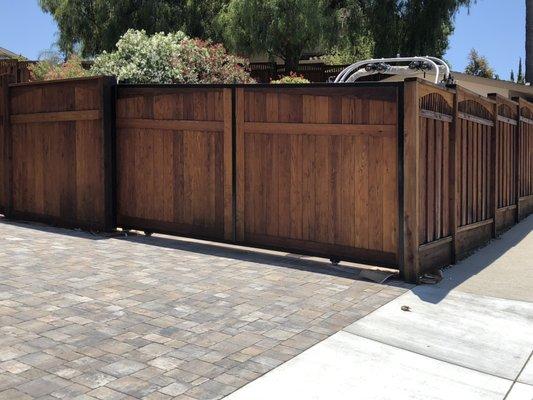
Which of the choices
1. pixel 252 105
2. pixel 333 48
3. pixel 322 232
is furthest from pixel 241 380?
pixel 333 48

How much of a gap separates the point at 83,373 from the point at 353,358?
1.87 meters

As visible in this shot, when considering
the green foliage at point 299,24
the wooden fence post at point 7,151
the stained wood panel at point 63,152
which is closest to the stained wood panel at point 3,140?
the wooden fence post at point 7,151

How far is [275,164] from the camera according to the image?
319 inches

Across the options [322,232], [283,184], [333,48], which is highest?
[333,48]

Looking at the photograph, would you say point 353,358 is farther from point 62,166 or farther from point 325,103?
point 62,166

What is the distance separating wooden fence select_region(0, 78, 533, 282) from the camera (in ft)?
23.6

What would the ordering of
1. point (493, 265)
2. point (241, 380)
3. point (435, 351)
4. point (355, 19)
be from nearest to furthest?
point (241, 380) → point (435, 351) → point (493, 265) → point (355, 19)

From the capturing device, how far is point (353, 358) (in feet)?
15.5

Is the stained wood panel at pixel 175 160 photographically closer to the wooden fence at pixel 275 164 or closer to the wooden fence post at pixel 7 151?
the wooden fence at pixel 275 164

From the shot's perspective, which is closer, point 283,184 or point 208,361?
point 208,361

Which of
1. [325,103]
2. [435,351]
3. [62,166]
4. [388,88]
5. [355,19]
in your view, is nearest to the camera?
[435,351]

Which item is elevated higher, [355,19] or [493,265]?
[355,19]

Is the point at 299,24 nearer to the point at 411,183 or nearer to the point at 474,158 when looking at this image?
the point at 474,158

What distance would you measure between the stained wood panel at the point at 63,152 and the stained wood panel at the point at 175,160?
0.90 ft
